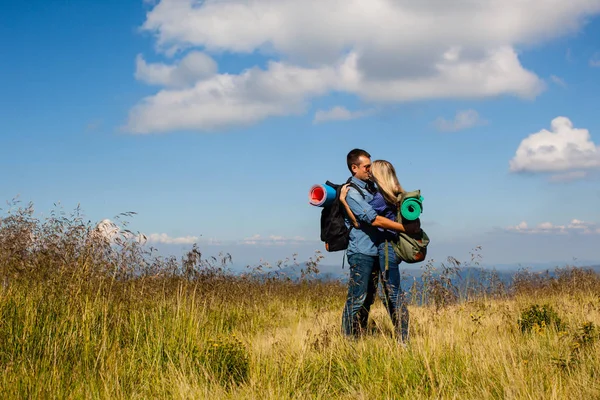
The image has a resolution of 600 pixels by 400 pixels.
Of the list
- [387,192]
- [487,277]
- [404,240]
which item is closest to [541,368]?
[404,240]

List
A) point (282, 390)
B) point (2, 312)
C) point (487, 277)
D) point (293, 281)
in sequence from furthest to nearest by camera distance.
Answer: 1. point (293, 281)
2. point (487, 277)
3. point (2, 312)
4. point (282, 390)

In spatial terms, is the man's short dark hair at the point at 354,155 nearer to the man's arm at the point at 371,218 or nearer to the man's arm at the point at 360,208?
the man's arm at the point at 360,208

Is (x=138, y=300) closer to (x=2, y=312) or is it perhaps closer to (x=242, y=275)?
(x=2, y=312)

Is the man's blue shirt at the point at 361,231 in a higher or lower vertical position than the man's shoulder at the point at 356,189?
lower

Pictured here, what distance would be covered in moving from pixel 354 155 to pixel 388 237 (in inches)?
38.3

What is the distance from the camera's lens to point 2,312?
454 cm

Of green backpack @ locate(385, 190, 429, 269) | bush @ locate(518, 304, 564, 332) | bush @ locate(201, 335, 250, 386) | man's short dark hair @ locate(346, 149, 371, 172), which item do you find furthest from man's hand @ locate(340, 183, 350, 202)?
bush @ locate(518, 304, 564, 332)

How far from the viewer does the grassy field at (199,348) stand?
3.56 metres

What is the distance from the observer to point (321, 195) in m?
5.22

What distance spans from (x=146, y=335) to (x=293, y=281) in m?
5.48

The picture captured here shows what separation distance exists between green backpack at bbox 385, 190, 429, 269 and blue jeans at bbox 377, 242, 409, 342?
0.07 meters

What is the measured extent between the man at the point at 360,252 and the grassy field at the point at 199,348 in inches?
15.5

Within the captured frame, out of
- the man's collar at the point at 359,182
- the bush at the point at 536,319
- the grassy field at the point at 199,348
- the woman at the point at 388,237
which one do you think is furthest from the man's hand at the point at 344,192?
the bush at the point at 536,319

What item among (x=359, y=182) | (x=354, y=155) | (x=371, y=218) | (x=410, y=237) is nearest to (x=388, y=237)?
(x=410, y=237)
